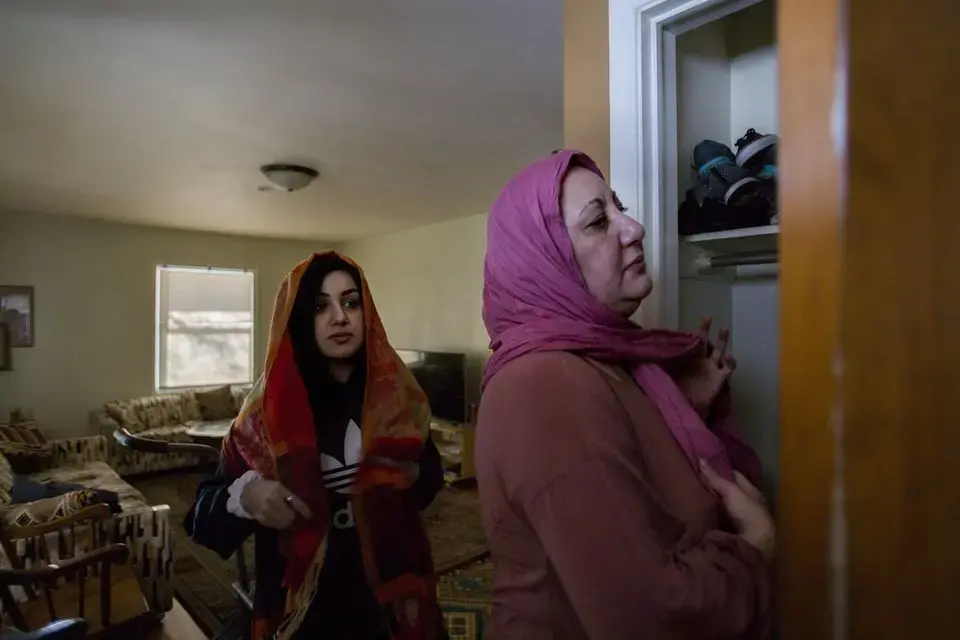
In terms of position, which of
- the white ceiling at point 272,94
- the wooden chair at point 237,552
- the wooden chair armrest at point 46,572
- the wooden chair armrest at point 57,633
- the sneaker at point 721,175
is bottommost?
the wooden chair armrest at point 46,572

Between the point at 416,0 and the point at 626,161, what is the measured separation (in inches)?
33.4

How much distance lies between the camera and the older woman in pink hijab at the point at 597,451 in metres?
0.51

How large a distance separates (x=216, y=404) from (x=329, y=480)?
15.9ft

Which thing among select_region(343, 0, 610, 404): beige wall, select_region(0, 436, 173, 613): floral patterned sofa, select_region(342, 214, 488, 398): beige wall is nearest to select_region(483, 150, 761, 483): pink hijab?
select_region(0, 436, 173, 613): floral patterned sofa

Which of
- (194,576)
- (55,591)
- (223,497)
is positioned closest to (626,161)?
(223,497)

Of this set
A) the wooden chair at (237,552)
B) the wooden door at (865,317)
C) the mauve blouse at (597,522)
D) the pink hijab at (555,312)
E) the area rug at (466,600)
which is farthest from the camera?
the area rug at (466,600)

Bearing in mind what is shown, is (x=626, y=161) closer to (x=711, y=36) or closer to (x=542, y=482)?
(x=711, y=36)

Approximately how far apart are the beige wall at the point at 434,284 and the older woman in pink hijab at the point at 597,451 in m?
3.78

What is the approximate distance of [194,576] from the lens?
309 centimetres

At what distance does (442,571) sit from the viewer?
3.04 metres

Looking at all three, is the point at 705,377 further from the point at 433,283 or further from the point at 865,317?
the point at 433,283

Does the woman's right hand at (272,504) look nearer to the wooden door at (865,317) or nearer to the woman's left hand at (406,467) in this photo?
the woman's left hand at (406,467)

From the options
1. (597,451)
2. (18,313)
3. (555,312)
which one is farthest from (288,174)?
(18,313)

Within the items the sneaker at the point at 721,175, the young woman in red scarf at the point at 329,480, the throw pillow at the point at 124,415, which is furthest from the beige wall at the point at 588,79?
the throw pillow at the point at 124,415
